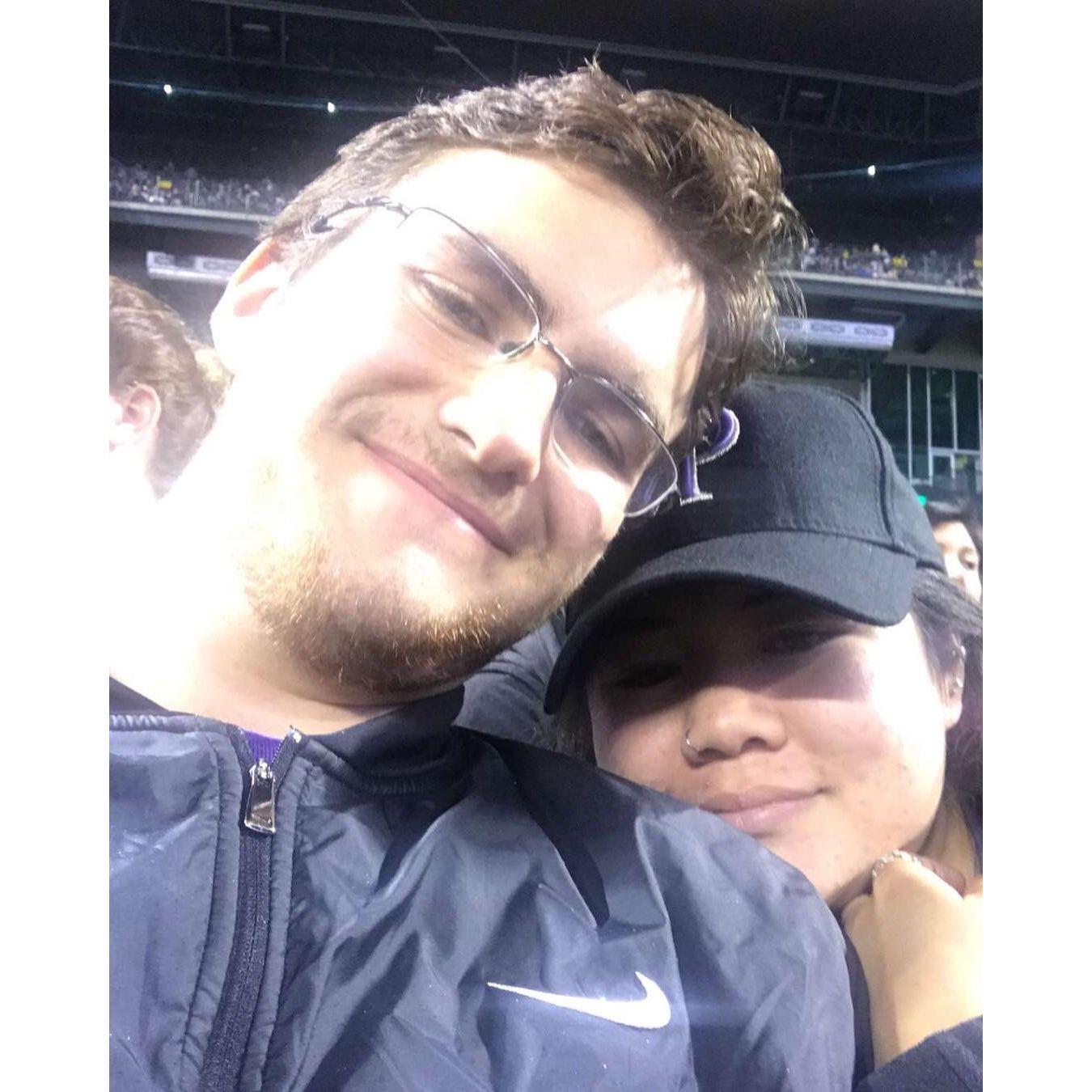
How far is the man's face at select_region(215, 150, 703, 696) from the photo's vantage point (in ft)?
1.48

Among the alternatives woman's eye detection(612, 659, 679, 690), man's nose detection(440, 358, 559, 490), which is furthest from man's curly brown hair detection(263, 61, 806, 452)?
woman's eye detection(612, 659, 679, 690)

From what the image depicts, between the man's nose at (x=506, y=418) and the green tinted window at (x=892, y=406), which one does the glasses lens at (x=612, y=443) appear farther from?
the green tinted window at (x=892, y=406)

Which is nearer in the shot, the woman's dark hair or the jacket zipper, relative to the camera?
the jacket zipper

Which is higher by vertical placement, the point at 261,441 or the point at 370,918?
the point at 261,441

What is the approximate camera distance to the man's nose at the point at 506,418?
0.46 m

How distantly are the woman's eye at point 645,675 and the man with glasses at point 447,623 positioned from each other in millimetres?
54

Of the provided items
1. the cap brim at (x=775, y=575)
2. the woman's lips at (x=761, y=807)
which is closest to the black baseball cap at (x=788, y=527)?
the cap brim at (x=775, y=575)

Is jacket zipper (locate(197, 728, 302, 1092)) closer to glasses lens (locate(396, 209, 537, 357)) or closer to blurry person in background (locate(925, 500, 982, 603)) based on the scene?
glasses lens (locate(396, 209, 537, 357))

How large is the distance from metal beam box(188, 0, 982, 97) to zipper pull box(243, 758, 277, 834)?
38 centimetres
